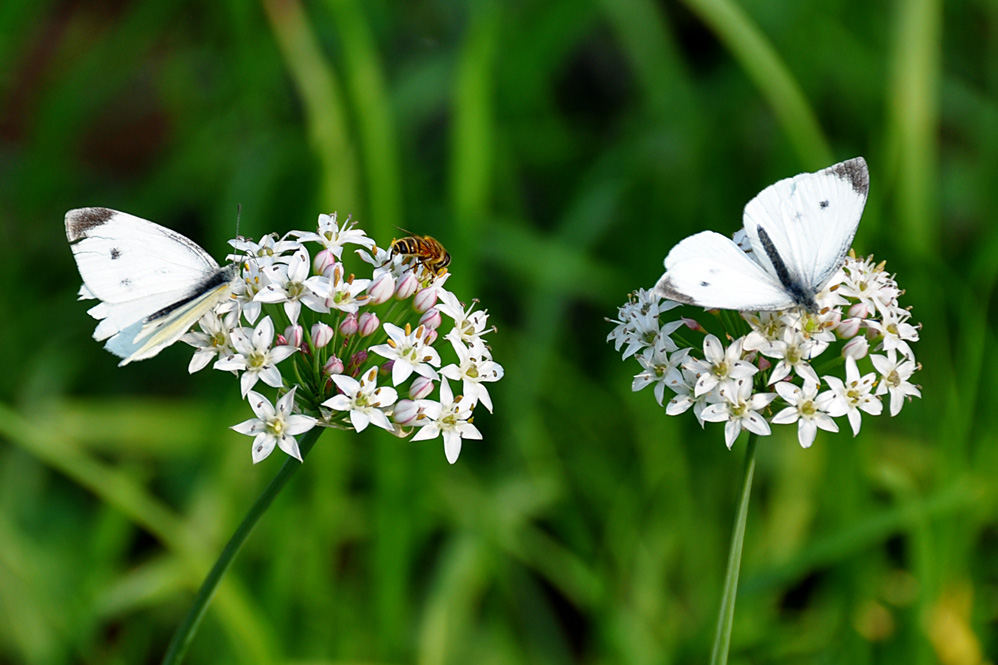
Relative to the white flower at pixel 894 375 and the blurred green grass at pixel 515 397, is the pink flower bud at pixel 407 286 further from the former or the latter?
the blurred green grass at pixel 515 397

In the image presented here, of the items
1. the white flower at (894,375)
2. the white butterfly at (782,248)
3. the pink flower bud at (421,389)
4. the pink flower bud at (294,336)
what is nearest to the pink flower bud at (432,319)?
the pink flower bud at (421,389)

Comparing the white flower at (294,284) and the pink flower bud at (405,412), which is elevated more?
the white flower at (294,284)

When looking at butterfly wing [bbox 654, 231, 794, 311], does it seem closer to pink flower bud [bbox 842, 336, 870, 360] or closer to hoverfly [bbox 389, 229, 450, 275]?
pink flower bud [bbox 842, 336, 870, 360]

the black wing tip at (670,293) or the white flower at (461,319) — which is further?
the white flower at (461,319)

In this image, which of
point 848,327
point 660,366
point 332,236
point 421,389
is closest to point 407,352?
point 421,389

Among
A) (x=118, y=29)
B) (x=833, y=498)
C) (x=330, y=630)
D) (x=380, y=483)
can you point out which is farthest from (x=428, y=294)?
(x=118, y=29)

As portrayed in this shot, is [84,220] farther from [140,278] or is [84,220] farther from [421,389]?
[421,389]
